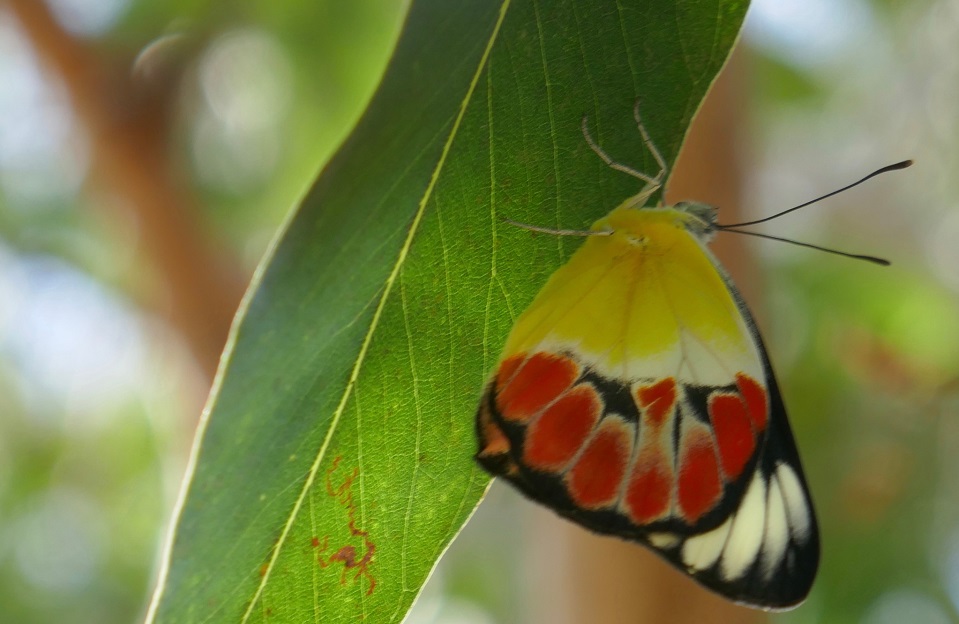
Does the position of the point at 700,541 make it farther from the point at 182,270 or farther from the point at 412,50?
the point at 182,270

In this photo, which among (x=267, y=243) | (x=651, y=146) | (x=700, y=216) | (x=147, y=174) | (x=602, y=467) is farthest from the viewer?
(x=267, y=243)

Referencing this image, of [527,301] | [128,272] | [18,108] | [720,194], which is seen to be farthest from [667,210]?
[18,108]

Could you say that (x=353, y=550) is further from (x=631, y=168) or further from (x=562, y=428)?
(x=631, y=168)

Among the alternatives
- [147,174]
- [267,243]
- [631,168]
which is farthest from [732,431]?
[267,243]

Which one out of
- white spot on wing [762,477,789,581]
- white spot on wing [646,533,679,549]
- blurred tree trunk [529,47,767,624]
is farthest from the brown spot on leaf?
blurred tree trunk [529,47,767,624]

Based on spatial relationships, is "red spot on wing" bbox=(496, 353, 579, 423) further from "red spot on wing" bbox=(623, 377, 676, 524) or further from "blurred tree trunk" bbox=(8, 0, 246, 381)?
"blurred tree trunk" bbox=(8, 0, 246, 381)

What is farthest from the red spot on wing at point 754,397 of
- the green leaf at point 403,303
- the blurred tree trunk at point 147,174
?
the blurred tree trunk at point 147,174
